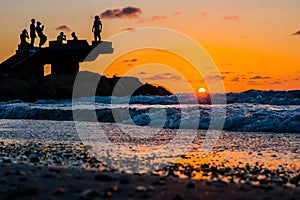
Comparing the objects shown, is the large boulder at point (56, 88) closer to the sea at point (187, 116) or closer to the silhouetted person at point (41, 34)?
the silhouetted person at point (41, 34)

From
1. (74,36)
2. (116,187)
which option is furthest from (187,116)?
(74,36)

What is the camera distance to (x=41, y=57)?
32.1 m

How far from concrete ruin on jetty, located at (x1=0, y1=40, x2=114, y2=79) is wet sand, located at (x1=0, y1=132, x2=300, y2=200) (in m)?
23.6

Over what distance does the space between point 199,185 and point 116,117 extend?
40.4 ft

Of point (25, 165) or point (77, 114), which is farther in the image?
point (77, 114)

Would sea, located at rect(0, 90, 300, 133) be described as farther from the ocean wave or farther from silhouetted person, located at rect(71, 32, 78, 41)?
silhouetted person, located at rect(71, 32, 78, 41)

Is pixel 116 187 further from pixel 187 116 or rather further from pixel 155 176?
pixel 187 116

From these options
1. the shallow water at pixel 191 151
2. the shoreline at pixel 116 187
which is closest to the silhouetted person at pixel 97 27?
the shallow water at pixel 191 151

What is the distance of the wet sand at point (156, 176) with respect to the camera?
14.0ft

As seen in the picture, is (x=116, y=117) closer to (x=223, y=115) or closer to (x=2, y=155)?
(x=223, y=115)

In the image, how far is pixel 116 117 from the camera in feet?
55.7

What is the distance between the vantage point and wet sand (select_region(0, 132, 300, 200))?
427cm

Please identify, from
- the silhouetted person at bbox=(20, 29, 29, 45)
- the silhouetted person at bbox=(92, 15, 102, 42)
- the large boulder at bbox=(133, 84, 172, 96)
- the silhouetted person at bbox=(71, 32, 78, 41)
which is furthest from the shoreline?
the large boulder at bbox=(133, 84, 172, 96)

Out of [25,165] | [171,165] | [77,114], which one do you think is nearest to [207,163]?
[171,165]
